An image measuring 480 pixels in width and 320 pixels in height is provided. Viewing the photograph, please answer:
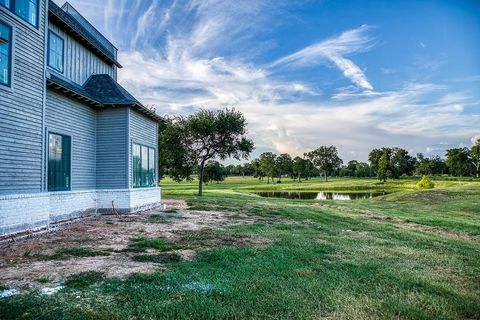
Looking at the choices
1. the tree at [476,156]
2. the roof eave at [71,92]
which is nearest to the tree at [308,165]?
the tree at [476,156]

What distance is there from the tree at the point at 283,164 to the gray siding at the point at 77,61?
234 ft

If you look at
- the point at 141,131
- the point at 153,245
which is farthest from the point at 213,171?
the point at 153,245

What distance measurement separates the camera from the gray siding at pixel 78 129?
12359 mm

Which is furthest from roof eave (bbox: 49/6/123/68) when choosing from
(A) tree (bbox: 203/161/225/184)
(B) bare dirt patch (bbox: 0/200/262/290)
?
(A) tree (bbox: 203/161/225/184)

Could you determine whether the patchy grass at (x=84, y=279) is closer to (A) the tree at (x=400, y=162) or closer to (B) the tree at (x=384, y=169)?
(B) the tree at (x=384, y=169)

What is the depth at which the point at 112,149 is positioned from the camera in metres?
15.4

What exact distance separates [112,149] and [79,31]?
5087 millimetres

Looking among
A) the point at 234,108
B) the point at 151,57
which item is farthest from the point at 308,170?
the point at 151,57

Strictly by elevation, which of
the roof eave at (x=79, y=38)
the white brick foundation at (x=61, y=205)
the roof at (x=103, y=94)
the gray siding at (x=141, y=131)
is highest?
the roof eave at (x=79, y=38)

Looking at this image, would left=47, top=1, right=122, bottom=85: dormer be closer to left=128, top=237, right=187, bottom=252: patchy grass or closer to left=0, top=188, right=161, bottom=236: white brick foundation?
left=0, top=188, right=161, bottom=236: white brick foundation

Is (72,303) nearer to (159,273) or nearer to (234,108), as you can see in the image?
(159,273)

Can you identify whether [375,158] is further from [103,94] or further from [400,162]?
[103,94]

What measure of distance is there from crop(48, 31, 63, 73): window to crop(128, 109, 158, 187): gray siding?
11.1 ft

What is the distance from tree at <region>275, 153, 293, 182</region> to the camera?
287ft
